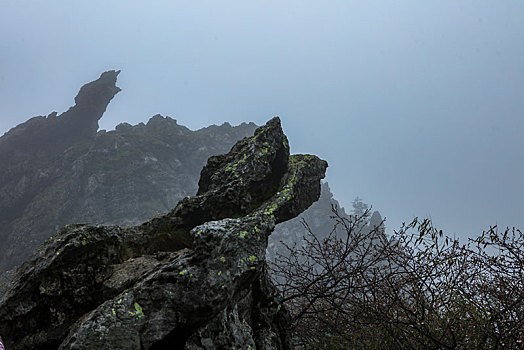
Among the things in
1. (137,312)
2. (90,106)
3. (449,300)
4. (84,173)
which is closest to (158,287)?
(137,312)

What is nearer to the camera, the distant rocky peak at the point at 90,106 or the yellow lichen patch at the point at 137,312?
the yellow lichen patch at the point at 137,312

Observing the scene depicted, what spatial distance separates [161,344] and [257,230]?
2713 millimetres

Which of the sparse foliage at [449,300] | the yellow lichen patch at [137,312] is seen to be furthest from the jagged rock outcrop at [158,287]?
the sparse foliage at [449,300]

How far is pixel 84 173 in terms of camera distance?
62312 millimetres

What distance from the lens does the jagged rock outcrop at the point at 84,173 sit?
5300 centimetres

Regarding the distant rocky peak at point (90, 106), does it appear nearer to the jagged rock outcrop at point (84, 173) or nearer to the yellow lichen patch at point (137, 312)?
the jagged rock outcrop at point (84, 173)

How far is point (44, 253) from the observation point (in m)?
5.44

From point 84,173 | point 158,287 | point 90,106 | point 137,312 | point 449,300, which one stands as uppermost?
point 90,106

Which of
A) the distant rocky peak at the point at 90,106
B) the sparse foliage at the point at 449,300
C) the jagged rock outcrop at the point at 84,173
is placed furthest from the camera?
the distant rocky peak at the point at 90,106

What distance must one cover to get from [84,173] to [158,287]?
70.6 meters

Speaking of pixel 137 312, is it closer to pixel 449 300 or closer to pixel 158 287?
pixel 158 287

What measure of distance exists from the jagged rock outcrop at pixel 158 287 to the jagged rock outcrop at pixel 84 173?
56.2 meters

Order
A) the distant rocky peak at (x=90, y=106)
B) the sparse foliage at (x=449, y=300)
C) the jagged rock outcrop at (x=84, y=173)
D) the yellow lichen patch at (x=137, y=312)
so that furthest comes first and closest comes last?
the distant rocky peak at (x=90, y=106) → the jagged rock outcrop at (x=84, y=173) → the sparse foliage at (x=449, y=300) → the yellow lichen patch at (x=137, y=312)

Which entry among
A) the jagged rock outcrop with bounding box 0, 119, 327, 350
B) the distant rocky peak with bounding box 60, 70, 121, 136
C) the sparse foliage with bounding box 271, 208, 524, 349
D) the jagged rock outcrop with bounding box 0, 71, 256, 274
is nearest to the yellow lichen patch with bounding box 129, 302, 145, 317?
the jagged rock outcrop with bounding box 0, 119, 327, 350
